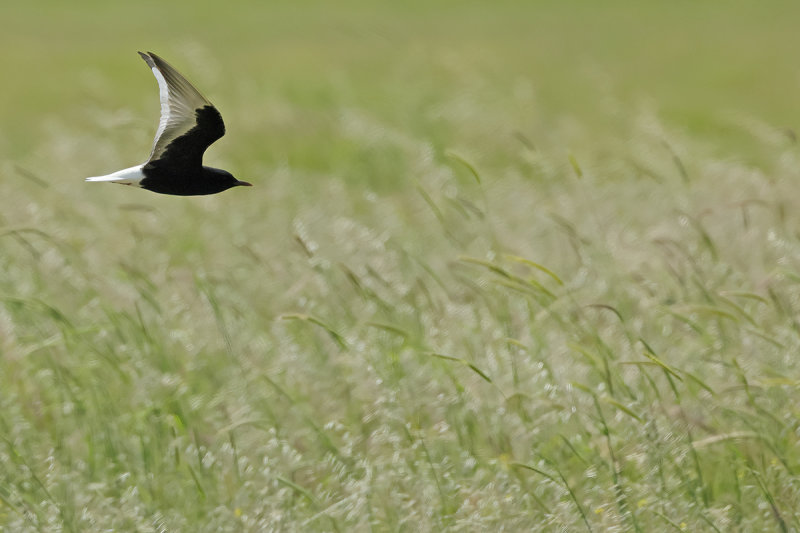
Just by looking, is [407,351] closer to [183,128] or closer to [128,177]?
[183,128]

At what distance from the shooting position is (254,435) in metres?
3.15

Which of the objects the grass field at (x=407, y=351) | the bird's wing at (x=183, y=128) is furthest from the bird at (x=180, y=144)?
the grass field at (x=407, y=351)

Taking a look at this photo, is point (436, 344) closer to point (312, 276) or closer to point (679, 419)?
point (312, 276)

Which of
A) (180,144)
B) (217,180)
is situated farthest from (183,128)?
(217,180)

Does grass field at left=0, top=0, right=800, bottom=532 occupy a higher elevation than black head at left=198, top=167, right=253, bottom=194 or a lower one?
lower

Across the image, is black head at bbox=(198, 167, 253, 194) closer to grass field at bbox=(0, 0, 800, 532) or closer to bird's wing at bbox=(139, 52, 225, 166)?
bird's wing at bbox=(139, 52, 225, 166)

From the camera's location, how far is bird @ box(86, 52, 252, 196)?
2.12m

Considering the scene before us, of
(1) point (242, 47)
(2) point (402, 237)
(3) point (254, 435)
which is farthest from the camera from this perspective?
(1) point (242, 47)

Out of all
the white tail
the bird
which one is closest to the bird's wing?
the bird

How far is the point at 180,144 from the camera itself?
89.4 inches

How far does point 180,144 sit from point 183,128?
4 cm

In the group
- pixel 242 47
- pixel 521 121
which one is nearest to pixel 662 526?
pixel 521 121

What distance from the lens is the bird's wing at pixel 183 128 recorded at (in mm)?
2238

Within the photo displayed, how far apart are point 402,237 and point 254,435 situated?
2209mm
